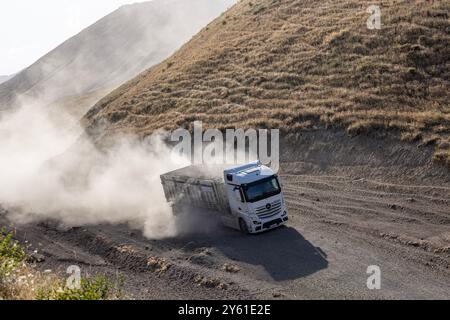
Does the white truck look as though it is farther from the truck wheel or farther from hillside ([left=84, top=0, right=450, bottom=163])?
hillside ([left=84, top=0, right=450, bottom=163])

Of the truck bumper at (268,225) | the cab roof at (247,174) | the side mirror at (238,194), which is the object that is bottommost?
the truck bumper at (268,225)

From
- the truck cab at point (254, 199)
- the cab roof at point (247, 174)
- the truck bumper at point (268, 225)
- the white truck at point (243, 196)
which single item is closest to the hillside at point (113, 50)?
the white truck at point (243, 196)

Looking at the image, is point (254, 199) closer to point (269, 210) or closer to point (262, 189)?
point (262, 189)

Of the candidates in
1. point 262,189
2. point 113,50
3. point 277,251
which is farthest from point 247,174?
point 113,50

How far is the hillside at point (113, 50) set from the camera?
127m

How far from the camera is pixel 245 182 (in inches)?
908

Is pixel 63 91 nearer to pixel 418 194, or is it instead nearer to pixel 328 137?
pixel 328 137

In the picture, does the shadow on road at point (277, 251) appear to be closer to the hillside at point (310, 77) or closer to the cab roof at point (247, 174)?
the cab roof at point (247, 174)

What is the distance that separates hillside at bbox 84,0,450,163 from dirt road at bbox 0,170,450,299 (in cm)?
617

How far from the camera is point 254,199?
23.0m

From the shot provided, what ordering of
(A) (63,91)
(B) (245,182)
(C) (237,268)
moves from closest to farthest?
(C) (237,268) < (B) (245,182) < (A) (63,91)

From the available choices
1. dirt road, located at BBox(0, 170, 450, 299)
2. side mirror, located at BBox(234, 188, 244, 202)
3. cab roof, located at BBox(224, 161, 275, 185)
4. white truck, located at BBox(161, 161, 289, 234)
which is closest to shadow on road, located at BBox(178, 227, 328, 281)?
dirt road, located at BBox(0, 170, 450, 299)
